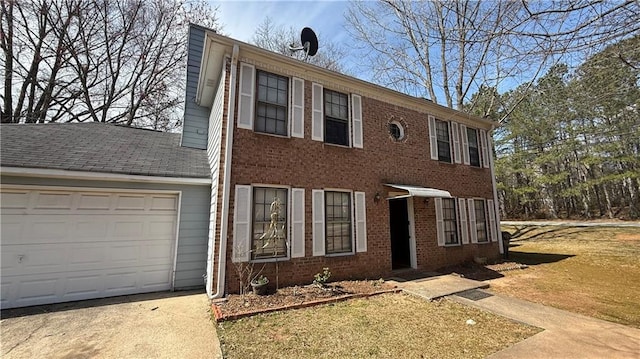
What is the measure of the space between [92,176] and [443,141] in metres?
→ 10.4

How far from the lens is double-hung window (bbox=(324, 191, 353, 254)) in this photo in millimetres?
6734

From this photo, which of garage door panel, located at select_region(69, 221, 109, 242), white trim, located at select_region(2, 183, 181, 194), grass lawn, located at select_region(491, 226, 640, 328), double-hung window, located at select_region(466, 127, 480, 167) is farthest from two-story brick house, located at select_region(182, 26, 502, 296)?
garage door panel, located at select_region(69, 221, 109, 242)

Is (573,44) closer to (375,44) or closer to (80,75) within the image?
(375,44)

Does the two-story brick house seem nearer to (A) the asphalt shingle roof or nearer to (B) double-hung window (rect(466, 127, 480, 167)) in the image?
(B) double-hung window (rect(466, 127, 480, 167))

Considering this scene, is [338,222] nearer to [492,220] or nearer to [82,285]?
[82,285]

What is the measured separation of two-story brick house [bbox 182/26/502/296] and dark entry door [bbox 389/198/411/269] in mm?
47

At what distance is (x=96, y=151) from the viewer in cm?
652

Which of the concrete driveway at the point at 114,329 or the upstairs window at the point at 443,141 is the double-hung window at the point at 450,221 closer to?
the upstairs window at the point at 443,141

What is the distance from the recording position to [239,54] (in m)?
6.13

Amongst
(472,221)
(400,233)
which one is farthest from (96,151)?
(472,221)

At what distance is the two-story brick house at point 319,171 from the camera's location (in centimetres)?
582

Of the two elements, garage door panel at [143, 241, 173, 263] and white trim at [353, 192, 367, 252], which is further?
white trim at [353, 192, 367, 252]

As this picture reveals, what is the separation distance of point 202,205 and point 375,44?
454 inches

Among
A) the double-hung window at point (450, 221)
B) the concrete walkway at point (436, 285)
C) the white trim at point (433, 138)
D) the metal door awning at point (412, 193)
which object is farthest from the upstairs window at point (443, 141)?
the concrete walkway at point (436, 285)
